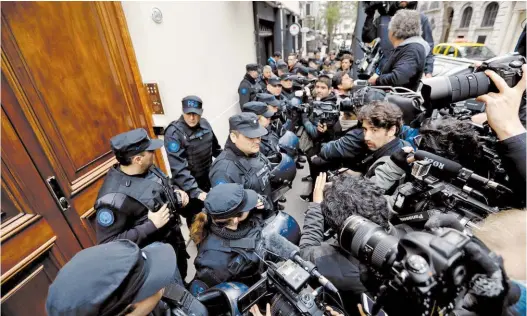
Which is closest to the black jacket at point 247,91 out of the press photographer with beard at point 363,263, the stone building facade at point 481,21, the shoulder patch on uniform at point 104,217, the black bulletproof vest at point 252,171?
the black bulletproof vest at point 252,171

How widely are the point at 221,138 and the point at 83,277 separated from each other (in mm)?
3911

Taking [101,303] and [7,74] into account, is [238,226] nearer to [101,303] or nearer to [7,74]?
[101,303]

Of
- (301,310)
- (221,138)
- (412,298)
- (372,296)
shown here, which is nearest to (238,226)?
(301,310)

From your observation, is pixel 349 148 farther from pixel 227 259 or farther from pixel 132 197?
pixel 132 197

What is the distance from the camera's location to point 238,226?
1775 millimetres

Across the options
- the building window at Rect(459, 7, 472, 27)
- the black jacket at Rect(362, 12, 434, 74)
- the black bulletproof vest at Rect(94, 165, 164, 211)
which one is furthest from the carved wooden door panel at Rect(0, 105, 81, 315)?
the building window at Rect(459, 7, 472, 27)

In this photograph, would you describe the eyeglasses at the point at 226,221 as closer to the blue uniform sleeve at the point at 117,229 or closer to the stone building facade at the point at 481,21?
the blue uniform sleeve at the point at 117,229

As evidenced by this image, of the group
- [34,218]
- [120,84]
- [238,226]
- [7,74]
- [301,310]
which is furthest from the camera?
[120,84]

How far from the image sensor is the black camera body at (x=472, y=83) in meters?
1.33

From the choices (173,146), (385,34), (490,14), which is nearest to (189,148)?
(173,146)

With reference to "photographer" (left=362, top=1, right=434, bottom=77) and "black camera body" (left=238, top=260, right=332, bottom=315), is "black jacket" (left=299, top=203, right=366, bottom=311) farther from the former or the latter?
"photographer" (left=362, top=1, right=434, bottom=77)

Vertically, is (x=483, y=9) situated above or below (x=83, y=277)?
above

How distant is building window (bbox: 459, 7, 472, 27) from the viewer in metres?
20.9

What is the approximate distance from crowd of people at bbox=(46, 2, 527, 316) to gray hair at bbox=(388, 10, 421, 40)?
1 cm
